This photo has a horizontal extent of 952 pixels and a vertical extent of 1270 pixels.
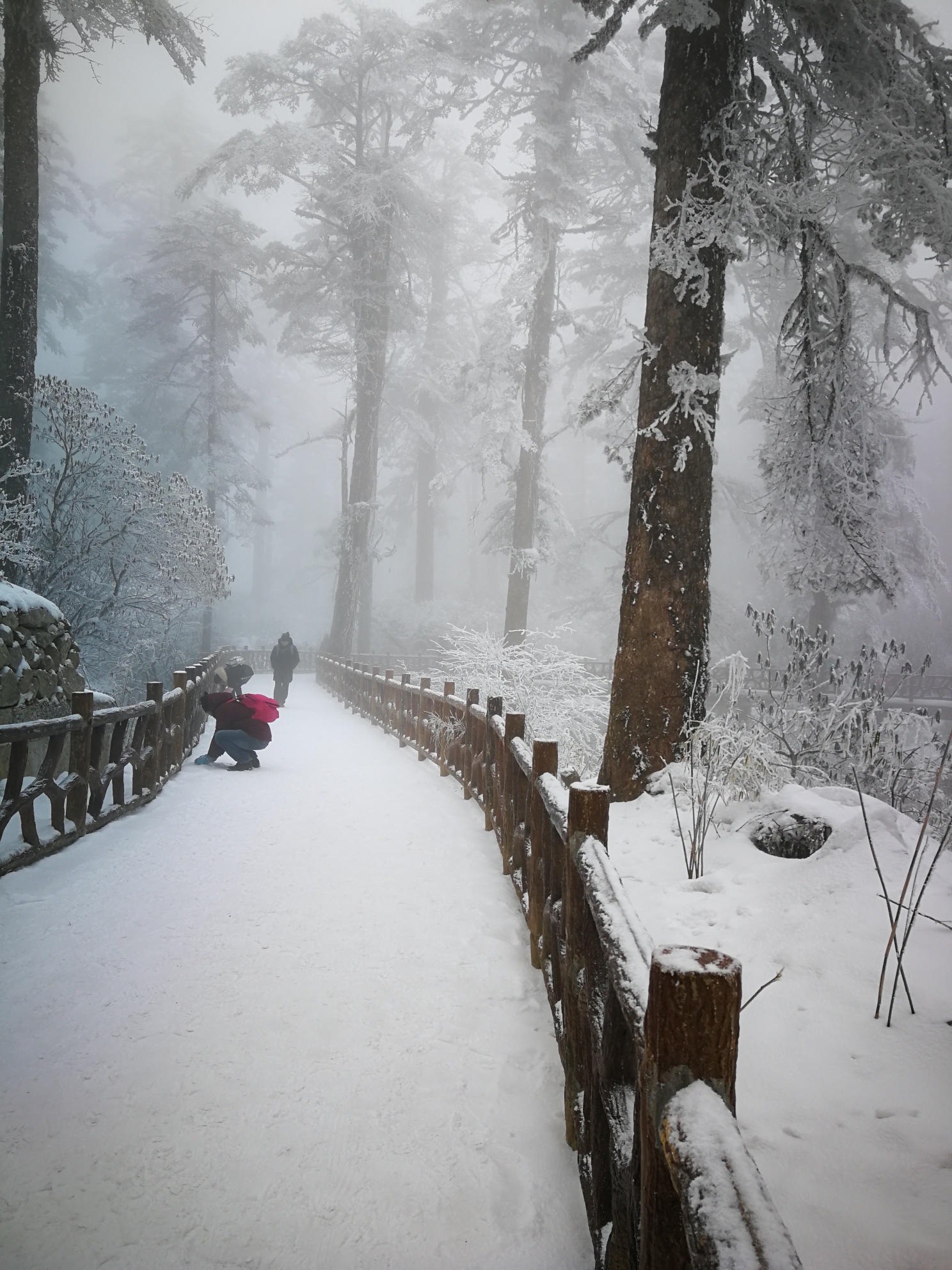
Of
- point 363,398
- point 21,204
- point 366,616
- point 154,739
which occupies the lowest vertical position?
point 154,739

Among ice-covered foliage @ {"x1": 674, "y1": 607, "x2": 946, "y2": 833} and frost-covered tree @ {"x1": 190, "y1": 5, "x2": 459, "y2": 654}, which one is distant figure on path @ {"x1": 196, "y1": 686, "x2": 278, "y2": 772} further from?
frost-covered tree @ {"x1": 190, "y1": 5, "x2": 459, "y2": 654}

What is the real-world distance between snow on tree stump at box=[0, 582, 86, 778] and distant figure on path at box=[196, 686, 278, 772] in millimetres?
1726

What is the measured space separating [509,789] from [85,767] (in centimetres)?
352

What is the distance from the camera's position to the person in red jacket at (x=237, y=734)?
28.0 feet

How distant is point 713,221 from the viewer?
207 inches

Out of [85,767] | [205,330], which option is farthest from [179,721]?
[205,330]

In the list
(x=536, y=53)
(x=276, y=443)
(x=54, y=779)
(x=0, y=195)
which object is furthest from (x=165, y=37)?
(x=276, y=443)

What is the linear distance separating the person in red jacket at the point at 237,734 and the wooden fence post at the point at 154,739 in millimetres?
1305

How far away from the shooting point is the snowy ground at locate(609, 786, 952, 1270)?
1.67m

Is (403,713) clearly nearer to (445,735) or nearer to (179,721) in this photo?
(445,735)

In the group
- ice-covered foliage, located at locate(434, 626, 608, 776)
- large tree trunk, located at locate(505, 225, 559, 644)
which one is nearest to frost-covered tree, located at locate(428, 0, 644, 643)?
large tree trunk, located at locate(505, 225, 559, 644)

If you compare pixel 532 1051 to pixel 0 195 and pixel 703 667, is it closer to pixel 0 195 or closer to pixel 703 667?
pixel 703 667

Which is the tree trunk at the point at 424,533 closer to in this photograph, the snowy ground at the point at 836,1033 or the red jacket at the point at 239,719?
the red jacket at the point at 239,719

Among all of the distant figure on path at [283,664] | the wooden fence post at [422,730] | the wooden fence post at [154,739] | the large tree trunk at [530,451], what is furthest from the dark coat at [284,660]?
the wooden fence post at [154,739]
